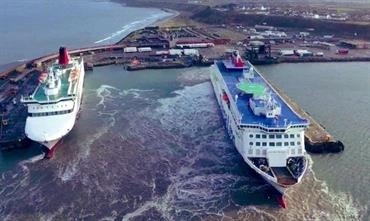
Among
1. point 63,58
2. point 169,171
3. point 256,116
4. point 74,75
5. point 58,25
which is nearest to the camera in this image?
point 169,171

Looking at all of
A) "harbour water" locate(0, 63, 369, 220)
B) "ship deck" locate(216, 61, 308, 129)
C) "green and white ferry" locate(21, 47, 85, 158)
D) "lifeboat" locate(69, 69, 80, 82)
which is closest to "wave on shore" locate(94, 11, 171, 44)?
"lifeboat" locate(69, 69, 80, 82)

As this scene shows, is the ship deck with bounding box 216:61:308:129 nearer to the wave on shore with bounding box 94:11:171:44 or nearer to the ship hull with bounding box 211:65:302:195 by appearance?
the ship hull with bounding box 211:65:302:195

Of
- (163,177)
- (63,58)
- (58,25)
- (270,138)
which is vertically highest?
(58,25)

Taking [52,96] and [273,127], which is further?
[52,96]

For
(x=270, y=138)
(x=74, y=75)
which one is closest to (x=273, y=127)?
(x=270, y=138)

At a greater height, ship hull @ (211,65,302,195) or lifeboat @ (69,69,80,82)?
lifeboat @ (69,69,80,82)

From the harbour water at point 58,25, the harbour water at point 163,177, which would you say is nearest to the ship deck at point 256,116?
the harbour water at point 163,177

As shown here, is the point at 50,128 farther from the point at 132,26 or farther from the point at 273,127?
the point at 132,26

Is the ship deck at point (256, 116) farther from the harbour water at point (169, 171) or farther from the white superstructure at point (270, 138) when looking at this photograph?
the harbour water at point (169, 171)

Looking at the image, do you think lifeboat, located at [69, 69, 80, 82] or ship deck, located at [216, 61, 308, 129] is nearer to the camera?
ship deck, located at [216, 61, 308, 129]
